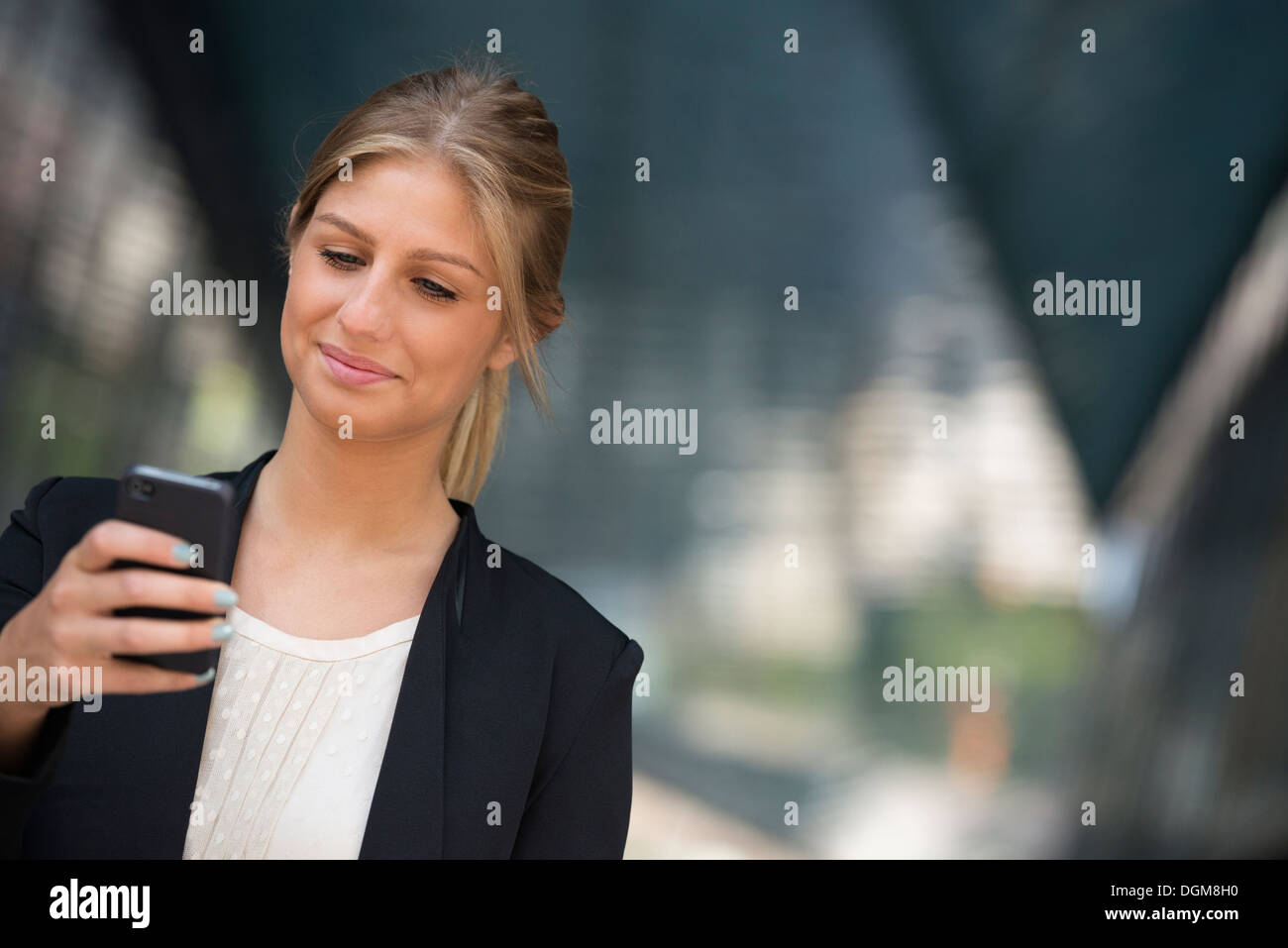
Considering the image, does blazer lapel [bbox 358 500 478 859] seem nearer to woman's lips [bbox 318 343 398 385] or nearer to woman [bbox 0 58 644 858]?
woman [bbox 0 58 644 858]

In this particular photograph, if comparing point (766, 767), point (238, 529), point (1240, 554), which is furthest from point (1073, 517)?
point (238, 529)

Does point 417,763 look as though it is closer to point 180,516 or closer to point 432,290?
A: point 180,516

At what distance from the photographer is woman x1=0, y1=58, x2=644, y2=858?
1.13 m

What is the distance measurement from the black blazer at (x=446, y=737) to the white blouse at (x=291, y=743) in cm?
3

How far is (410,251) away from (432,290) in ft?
0.18

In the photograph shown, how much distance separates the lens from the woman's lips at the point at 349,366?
1170 millimetres

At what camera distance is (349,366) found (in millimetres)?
1177

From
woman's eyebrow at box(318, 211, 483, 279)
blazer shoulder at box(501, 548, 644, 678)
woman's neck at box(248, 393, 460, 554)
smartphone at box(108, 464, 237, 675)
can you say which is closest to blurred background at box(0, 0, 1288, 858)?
blazer shoulder at box(501, 548, 644, 678)

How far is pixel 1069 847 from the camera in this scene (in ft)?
7.93

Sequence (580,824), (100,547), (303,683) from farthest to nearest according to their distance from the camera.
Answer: (580,824)
(303,683)
(100,547)

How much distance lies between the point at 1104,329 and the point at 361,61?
184 centimetres

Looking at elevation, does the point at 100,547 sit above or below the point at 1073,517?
below
